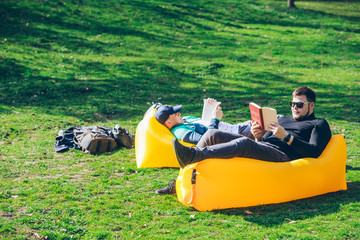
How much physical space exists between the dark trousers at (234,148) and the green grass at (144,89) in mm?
719

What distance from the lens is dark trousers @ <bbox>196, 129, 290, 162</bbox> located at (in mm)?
5840

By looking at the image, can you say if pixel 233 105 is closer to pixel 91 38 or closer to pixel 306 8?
pixel 91 38

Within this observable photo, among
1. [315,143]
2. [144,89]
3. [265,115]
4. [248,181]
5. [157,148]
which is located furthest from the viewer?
[144,89]

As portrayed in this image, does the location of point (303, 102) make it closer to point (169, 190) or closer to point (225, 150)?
point (225, 150)

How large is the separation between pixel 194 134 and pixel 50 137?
404cm

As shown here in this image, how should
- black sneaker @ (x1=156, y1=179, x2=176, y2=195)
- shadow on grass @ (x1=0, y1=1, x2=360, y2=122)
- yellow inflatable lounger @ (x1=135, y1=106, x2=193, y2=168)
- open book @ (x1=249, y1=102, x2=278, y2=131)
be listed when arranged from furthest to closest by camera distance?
1. shadow on grass @ (x1=0, y1=1, x2=360, y2=122)
2. yellow inflatable lounger @ (x1=135, y1=106, x2=193, y2=168)
3. black sneaker @ (x1=156, y1=179, x2=176, y2=195)
4. open book @ (x1=249, y1=102, x2=278, y2=131)

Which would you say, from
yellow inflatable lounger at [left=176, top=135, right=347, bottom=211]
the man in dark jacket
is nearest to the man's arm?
the man in dark jacket

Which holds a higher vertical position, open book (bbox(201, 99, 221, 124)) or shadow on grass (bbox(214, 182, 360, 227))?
open book (bbox(201, 99, 221, 124))

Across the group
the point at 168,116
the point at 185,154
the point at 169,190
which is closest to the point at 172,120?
the point at 168,116

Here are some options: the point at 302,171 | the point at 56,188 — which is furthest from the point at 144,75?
the point at 302,171

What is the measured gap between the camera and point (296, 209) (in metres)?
5.88

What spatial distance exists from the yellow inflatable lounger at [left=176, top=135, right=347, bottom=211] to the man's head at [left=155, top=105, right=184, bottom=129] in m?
1.82

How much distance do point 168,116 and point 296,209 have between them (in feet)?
9.80

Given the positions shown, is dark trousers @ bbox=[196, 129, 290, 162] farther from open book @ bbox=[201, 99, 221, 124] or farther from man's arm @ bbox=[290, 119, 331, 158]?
open book @ bbox=[201, 99, 221, 124]
